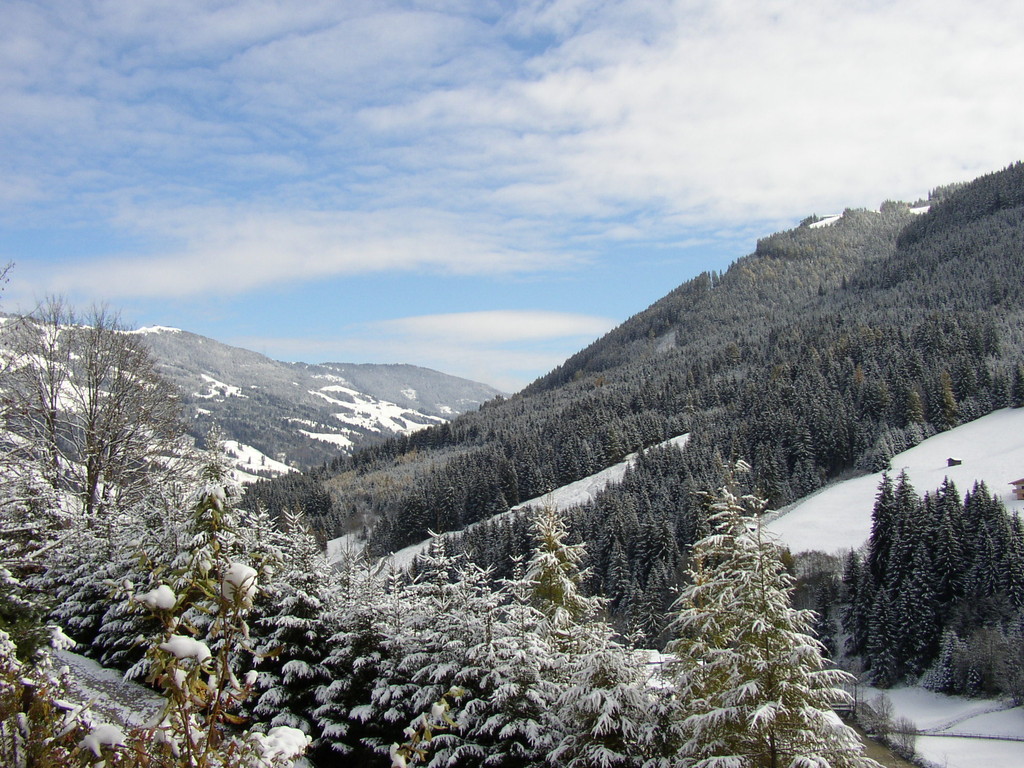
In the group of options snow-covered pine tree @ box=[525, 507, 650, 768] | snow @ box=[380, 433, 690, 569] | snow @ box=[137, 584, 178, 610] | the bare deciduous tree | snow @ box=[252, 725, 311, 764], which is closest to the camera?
snow @ box=[137, 584, 178, 610]

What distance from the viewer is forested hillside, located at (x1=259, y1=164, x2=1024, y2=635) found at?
85938 mm

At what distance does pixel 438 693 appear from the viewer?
48.1ft

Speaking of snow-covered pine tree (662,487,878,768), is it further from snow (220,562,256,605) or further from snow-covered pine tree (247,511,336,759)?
snow (220,562,256,605)

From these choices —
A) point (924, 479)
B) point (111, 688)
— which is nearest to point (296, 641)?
point (111, 688)

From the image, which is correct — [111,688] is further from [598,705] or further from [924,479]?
[924,479]

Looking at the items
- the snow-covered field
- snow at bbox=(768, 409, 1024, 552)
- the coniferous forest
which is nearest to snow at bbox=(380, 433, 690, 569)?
the coniferous forest

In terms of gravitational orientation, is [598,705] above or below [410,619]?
below

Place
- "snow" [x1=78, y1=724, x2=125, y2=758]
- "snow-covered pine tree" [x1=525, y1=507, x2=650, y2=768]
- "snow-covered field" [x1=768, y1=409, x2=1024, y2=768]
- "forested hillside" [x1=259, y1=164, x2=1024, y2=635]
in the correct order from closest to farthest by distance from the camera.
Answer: "snow" [x1=78, y1=724, x2=125, y2=758], "snow-covered pine tree" [x1=525, y1=507, x2=650, y2=768], "snow-covered field" [x1=768, y1=409, x2=1024, y2=768], "forested hillside" [x1=259, y1=164, x2=1024, y2=635]

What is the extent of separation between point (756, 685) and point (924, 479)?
275 feet

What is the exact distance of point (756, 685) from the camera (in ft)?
38.4

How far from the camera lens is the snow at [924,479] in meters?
70.9

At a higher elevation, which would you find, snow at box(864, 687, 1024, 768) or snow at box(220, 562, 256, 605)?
snow at box(220, 562, 256, 605)

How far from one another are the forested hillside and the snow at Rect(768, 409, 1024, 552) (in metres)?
4.19

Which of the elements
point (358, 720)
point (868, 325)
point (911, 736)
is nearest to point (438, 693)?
point (358, 720)
